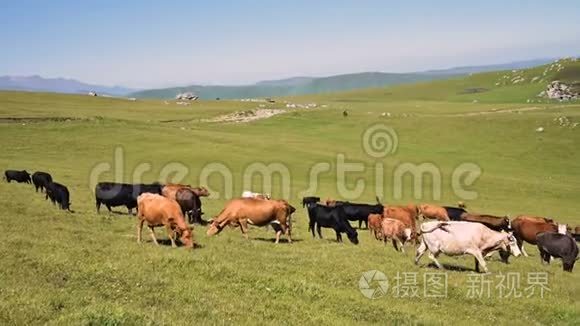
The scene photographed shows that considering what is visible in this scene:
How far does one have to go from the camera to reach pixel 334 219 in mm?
22062

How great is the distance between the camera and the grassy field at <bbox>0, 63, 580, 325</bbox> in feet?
34.8

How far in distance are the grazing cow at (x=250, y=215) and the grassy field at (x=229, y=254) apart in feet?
1.67

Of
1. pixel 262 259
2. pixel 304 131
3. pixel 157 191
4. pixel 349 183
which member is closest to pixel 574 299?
pixel 262 259

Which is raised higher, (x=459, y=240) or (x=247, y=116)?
(x=247, y=116)

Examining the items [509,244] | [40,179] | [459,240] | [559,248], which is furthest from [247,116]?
[459,240]

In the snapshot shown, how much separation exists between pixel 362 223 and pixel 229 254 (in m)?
15.7

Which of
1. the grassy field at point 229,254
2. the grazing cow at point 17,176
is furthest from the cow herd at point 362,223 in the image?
the grazing cow at point 17,176

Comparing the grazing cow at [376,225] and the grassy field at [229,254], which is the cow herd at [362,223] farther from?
the grassy field at [229,254]

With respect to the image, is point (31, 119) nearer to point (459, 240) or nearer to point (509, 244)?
point (459, 240)

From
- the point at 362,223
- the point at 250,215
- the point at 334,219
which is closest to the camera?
the point at 250,215

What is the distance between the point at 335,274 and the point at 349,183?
101 ft

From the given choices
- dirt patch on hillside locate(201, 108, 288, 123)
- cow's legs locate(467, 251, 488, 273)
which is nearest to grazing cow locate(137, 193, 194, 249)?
cow's legs locate(467, 251, 488, 273)

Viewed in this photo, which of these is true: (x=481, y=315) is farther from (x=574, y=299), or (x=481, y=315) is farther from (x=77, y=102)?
(x=77, y=102)

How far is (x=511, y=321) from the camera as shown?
1267 cm
